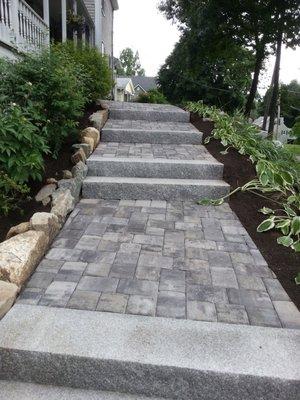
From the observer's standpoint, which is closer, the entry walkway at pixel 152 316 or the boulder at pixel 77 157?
the entry walkway at pixel 152 316

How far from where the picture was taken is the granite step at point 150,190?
138 inches

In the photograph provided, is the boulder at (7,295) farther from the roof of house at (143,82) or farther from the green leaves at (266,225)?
the roof of house at (143,82)

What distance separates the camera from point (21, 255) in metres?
2.08

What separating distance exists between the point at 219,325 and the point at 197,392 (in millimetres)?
336

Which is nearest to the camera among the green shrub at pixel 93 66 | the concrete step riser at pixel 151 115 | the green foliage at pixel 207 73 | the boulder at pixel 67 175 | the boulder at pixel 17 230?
the boulder at pixel 17 230

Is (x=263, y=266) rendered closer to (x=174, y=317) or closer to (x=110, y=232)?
(x=174, y=317)

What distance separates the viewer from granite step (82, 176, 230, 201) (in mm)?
3514

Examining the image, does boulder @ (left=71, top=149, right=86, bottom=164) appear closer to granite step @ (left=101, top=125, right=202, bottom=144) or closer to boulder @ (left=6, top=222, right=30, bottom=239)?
granite step @ (left=101, top=125, right=202, bottom=144)

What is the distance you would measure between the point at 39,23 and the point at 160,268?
655 cm

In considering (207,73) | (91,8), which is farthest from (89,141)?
(207,73)

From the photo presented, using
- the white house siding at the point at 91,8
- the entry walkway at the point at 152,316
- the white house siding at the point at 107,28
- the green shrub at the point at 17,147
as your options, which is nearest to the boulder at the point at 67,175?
the entry walkway at the point at 152,316

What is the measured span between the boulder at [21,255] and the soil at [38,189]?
1.06 ft

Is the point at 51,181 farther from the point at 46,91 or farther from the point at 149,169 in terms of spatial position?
the point at 149,169

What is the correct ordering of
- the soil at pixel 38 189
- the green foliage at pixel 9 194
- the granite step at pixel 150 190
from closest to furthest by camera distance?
1. the green foliage at pixel 9 194
2. the soil at pixel 38 189
3. the granite step at pixel 150 190
